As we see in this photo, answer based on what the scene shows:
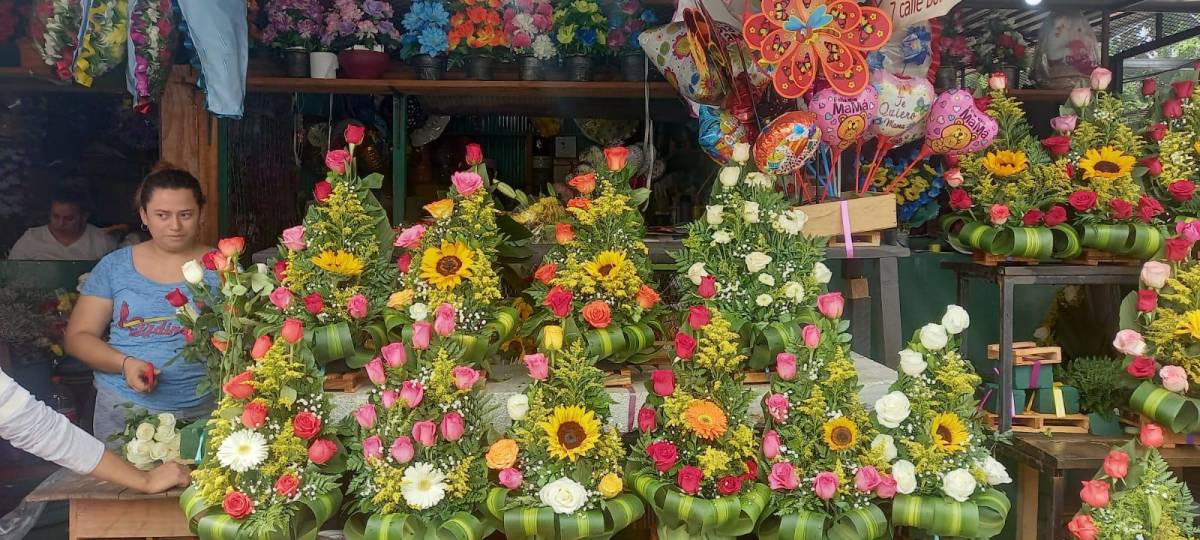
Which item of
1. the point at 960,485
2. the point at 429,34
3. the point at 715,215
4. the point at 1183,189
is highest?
the point at 429,34

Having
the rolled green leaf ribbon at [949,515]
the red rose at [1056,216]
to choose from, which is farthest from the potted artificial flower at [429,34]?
the rolled green leaf ribbon at [949,515]

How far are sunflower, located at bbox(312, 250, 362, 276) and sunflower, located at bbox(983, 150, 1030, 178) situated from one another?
180 cm

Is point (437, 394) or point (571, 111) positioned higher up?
point (571, 111)

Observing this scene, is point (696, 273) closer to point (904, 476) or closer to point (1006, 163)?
point (904, 476)

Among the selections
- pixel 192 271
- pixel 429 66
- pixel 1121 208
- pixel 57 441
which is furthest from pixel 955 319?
pixel 429 66

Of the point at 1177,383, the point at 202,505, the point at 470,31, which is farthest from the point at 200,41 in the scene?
the point at 1177,383

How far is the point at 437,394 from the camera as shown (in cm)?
176

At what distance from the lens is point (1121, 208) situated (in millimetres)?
2430

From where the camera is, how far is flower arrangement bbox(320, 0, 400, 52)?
3596mm

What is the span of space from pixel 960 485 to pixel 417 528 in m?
1.13

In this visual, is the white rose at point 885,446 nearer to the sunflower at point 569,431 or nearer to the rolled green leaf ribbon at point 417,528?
the sunflower at point 569,431

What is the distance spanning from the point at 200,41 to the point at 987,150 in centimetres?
240

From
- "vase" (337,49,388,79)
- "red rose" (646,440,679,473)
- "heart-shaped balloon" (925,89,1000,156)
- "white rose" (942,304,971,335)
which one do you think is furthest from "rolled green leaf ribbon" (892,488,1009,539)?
"vase" (337,49,388,79)

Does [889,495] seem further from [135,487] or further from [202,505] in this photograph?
[135,487]
